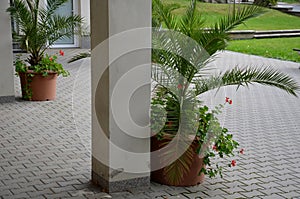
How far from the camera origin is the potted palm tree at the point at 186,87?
5102mm

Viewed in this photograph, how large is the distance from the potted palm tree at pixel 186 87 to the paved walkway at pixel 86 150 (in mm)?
322

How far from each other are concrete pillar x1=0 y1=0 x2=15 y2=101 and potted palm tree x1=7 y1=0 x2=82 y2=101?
15 centimetres

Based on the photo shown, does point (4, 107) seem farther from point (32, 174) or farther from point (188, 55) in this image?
point (188, 55)

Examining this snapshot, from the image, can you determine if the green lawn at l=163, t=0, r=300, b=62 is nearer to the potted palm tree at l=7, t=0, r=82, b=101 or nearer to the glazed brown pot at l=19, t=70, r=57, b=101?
the potted palm tree at l=7, t=0, r=82, b=101

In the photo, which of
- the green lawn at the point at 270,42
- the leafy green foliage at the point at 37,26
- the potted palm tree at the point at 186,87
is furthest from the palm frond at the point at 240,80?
the green lawn at the point at 270,42

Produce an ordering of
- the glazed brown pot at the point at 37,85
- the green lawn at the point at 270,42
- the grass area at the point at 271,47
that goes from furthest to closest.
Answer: the grass area at the point at 271,47 < the green lawn at the point at 270,42 < the glazed brown pot at the point at 37,85

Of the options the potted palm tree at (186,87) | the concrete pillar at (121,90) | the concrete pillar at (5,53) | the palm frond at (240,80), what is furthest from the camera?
the concrete pillar at (5,53)

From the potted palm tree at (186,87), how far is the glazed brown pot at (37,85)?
4.52 meters

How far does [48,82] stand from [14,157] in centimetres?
347

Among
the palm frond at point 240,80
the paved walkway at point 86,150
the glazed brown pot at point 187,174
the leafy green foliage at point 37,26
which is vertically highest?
the leafy green foliage at point 37,26

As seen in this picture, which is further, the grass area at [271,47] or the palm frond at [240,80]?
the grass area at [271,47]

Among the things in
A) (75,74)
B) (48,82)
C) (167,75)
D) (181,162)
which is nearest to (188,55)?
(167,75)

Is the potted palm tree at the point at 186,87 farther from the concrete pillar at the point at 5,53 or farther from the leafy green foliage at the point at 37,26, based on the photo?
the concrete pillar at the point at 5,53

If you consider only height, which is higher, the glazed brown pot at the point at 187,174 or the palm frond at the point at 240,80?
the palm frond at the point at 240,80
